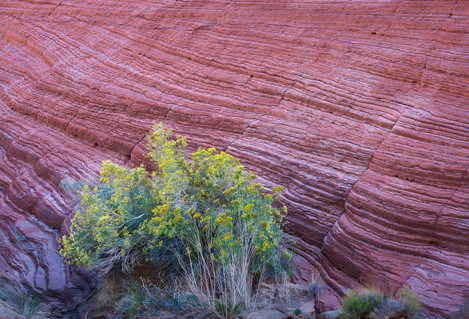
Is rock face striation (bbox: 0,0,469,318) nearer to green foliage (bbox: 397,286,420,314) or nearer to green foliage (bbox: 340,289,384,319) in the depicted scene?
green foliage (bbox: 397,286,420,314)

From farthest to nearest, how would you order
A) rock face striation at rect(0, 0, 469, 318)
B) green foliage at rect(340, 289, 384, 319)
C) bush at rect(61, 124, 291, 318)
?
rock face striation at rect(0, 0, 469, 318) → bush at rect(61, 124, 291, 318) → green foliage at rect(340, 289, 384, 319)

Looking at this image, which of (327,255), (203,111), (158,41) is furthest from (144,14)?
(327,255)

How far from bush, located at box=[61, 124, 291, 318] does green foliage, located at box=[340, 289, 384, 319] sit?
122 centimetres

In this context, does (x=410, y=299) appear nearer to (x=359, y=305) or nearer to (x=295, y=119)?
(x=359, y=305)

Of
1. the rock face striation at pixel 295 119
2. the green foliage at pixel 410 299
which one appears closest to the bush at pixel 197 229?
the rock face striation at pixel 295 119

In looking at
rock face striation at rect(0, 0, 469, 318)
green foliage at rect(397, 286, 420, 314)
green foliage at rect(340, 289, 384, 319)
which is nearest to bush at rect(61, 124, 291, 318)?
rock face striation at rect(0, 0, 469, 318)

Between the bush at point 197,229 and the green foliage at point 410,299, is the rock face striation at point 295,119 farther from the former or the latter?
the bush at point 197,229

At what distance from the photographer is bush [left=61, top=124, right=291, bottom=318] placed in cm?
604

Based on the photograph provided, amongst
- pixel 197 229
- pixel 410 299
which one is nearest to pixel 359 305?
pixel 410 299

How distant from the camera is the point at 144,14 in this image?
42.1 ft

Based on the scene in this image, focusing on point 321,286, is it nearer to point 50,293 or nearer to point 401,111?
point 401,111

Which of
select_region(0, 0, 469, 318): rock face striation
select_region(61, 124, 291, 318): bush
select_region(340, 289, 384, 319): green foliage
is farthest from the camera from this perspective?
select_region(0, 0, 469, 318): rock face striation

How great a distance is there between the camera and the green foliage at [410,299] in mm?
4953

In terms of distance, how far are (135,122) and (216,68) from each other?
7.06 ft
